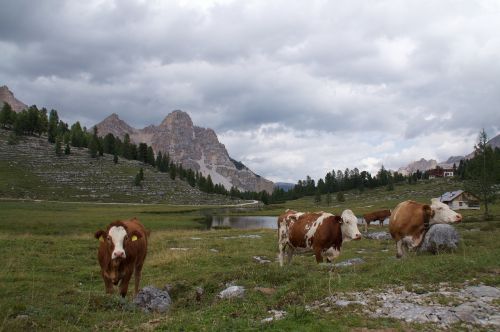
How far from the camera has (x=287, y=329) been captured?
24.6ft

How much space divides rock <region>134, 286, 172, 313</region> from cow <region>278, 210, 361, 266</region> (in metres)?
7.09

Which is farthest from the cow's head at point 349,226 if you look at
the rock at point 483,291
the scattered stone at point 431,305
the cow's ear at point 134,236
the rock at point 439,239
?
the cow's ear at point 134,236

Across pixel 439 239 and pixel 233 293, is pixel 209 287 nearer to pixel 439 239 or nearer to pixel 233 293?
pixel 233 293

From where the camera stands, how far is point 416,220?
18.3 m

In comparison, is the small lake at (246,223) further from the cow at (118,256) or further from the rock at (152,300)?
the rock at (152,300)

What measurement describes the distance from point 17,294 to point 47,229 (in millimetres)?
34551

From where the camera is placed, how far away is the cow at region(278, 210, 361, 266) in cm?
1638

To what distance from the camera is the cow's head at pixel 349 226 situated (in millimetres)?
16156

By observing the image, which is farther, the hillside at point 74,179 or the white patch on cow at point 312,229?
the hillside at point 74,179

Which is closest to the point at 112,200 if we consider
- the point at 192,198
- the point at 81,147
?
the point at 192,198

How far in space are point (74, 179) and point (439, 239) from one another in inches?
5515

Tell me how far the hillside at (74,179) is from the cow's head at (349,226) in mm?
113730

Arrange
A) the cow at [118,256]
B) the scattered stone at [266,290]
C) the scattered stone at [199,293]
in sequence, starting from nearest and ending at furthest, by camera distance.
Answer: the scattered stone at [266,290] → the scattered stone at [199,293] → the cow at [118,256]

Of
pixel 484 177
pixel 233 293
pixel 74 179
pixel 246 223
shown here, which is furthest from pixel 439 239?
pixel 74 179
